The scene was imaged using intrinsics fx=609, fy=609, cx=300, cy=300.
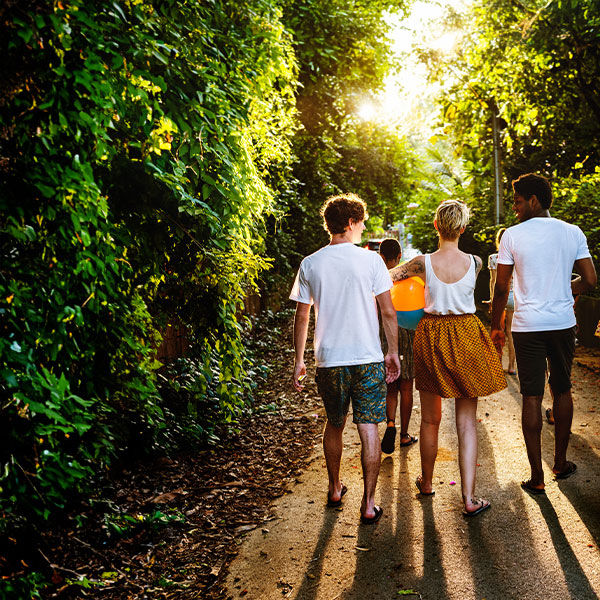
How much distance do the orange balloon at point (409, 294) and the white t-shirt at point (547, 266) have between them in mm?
757

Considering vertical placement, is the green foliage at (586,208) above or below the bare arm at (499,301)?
above

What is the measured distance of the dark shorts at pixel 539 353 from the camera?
14.6 feet

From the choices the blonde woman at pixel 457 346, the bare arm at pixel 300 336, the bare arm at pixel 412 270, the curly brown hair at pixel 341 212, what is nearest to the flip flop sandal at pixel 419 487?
the blonde woman at pixel 457 346

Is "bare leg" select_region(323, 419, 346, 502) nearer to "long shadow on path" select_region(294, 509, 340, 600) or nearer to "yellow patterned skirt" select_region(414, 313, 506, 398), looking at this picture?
"long shadow on path" select_region(294, 509, 340, 600)

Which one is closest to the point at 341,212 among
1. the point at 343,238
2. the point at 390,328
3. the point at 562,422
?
the point at 343,238

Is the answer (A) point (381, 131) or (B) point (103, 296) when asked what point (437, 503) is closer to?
(B) point (103, 296)

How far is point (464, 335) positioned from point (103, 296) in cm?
245

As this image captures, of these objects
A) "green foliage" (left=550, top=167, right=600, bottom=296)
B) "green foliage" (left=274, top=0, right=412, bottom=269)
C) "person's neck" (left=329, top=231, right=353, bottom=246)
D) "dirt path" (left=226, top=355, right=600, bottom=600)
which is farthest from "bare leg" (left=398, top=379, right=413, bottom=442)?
"green foliage" (left=274, top=0, right=412, bottom=269)

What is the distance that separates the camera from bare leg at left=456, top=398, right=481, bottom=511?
4207 mm

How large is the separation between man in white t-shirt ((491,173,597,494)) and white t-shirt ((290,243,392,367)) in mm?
1005

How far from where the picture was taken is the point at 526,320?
4.47 meters

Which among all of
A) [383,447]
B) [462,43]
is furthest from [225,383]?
[462,43]

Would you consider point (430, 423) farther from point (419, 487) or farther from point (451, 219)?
point (451, 219)

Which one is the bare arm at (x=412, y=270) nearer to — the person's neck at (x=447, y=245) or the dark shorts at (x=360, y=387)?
the person's neck at (x=447, y=245)
